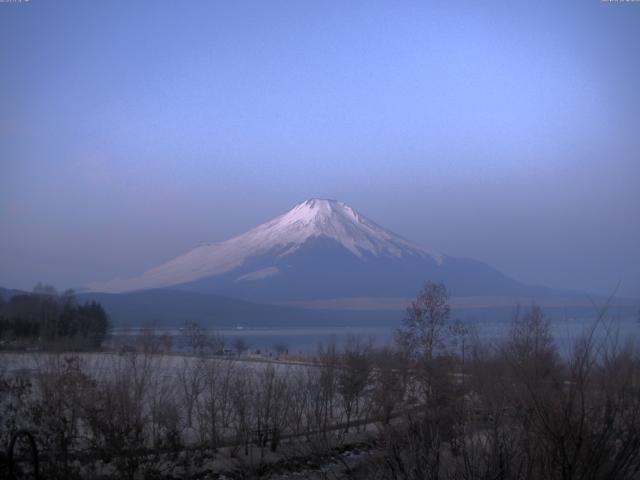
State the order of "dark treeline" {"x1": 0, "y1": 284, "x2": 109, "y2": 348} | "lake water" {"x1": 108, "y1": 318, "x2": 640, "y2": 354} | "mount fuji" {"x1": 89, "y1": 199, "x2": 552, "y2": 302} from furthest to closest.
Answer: "mount fuji" {"x1": 89, "y1": 199, "x2": 552, "y2": 302}, "dark treeline" {"x1": 0, "y1": 284, "x2": 109, "y2": 348}, "lake water" {"x1": 108, "y1": 318, "x2": 640, "y2": 354}

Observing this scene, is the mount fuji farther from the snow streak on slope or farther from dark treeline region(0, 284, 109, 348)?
dark treeline region(0, 284, 109, 348)

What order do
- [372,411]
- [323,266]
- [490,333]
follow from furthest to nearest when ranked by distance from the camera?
[323,266]
[490,333]
[372,411]

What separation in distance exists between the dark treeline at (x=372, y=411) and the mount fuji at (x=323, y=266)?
379 ft

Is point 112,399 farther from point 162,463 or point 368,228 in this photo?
point 368,228

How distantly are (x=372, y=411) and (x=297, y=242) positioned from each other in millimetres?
144963

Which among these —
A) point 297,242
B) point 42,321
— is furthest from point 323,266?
point 42,321

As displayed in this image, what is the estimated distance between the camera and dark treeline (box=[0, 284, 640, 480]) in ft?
24.0

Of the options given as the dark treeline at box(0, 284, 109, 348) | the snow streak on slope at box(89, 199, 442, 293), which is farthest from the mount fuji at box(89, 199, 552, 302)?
the dark treeline at box(0, 284, 109, 348)

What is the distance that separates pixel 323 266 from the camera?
163 m

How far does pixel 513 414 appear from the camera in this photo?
9602 mm

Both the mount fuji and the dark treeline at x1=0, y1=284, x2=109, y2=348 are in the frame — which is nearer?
the dark treeline at x1=0, y1=284, x2=109, y2=348

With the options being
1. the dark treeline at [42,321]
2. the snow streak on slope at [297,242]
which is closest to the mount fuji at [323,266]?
the snow streak on slope at [297,242]

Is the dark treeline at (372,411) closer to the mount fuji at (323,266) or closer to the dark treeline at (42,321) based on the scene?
the dark treeline at (42,321)

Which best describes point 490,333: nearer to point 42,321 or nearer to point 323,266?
point 42,321
